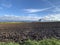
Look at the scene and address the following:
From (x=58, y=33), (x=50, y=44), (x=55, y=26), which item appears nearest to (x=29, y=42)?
(x=50, y=44)

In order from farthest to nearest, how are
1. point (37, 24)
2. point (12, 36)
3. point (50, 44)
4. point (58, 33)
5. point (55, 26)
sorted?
point (37, 24) < point (55, 26) < point (58, 33) < point (12, 36) < point (50, 44)

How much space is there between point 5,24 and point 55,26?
3.73 metres

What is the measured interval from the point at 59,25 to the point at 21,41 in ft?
16.9

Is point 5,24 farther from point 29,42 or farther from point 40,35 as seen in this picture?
point 29,42

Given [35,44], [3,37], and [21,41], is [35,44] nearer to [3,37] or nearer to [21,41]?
[21,41]

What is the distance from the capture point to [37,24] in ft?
46.4

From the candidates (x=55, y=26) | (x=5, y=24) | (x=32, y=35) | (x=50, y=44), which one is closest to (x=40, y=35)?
(x=32, y=35)

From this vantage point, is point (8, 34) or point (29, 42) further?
point (8, 34)

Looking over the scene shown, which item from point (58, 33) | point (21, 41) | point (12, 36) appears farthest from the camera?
point (58, 33)

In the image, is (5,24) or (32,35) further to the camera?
(5,24)

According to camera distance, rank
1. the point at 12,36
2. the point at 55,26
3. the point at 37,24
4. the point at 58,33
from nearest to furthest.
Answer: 1. the point at 12,36
2. the point at 58,33
3. the point at 55,26
4. the point at 37,24

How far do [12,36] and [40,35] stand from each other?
1426 mm

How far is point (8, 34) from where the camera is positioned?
10.5 m

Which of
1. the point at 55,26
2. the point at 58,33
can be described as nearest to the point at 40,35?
the point at 58,33
